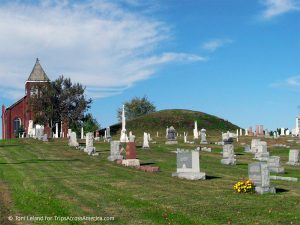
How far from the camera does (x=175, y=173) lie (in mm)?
24078

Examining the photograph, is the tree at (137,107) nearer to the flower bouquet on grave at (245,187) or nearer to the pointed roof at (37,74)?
the pointed roof at (37,74)

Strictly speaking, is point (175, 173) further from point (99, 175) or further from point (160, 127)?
point (160, 127)

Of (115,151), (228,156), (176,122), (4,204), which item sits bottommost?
(4,204)

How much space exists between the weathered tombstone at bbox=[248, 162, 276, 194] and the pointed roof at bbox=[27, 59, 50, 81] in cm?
8146

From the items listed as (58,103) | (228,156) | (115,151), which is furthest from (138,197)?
(58,103)

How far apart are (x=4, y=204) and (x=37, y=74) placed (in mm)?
84492

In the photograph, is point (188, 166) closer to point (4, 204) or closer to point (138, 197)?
point (138, 197)

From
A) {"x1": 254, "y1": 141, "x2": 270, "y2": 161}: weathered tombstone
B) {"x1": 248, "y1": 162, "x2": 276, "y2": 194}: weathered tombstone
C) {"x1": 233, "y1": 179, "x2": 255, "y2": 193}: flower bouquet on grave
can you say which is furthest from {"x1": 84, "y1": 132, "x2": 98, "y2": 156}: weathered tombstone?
{"x1": 233, "y1": 179, "x2": 255, "y2": 193}: flower bouquet on grave

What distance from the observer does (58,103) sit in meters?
82.9

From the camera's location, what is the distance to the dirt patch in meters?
13.0

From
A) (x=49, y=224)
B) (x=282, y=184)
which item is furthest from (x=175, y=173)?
(x=49, y=224)

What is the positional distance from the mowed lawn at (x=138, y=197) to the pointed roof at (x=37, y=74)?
7077 cm

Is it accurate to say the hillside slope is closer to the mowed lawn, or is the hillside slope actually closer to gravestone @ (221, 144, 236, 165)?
gravestone @ (221, 144, 236, 165)

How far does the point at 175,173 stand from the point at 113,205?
932 centimetres
